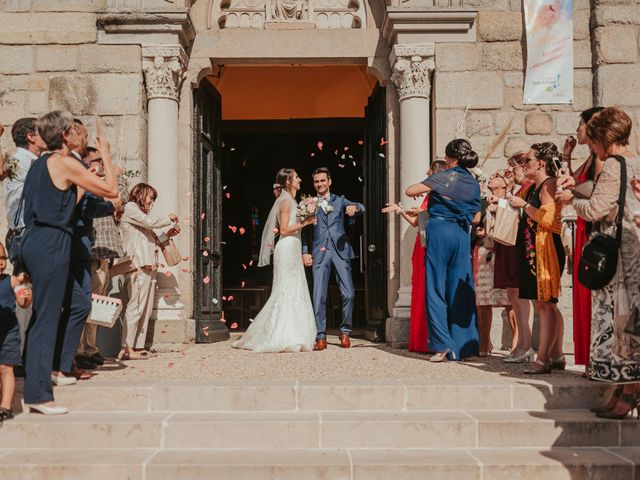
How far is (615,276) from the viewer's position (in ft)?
15.1

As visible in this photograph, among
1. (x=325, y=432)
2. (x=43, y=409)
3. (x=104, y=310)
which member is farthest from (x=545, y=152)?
(x=43, y=409)

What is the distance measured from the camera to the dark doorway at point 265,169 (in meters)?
14.5

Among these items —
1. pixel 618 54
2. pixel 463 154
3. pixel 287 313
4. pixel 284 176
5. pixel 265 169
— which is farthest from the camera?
pixel 265 169

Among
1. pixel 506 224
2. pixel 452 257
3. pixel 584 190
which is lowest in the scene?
pixel 452 257

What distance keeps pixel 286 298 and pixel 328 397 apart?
111 inches

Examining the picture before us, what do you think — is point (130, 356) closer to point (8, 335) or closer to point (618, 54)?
point (8, 335)

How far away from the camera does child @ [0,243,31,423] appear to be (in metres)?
4.75

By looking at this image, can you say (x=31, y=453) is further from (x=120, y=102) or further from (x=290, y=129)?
(x=290, y=129)

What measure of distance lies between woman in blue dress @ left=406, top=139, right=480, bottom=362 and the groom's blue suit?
137 cm

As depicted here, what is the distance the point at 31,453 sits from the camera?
453 cm

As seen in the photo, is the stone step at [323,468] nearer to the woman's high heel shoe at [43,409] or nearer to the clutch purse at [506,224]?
the woman's high heel shoe at [43,409]

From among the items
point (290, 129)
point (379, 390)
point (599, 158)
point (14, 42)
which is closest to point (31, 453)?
point (379, 390)

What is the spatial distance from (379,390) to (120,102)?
4.96 meters

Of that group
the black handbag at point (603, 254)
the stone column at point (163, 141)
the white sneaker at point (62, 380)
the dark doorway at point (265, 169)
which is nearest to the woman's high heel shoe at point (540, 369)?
the black handbag at point (603, 254)
